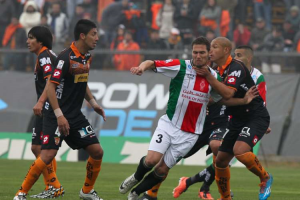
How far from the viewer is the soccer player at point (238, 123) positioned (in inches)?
387

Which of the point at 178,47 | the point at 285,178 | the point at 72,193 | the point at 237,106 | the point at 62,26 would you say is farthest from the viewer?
the point at 62,26

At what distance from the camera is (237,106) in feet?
33.3

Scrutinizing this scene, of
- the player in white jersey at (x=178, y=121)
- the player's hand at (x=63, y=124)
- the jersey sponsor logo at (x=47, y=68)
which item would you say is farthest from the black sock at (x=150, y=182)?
the jersey sponsor logo at (x=47, y=68)

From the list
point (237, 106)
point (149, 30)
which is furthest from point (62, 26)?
point (237, 106)

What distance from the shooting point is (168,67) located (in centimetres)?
937

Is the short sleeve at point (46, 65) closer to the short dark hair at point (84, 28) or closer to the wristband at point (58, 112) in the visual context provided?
the short dark hair at point (84, 28)

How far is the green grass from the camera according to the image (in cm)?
1144

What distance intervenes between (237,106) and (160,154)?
147 cm

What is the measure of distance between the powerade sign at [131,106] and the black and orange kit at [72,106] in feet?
34.2

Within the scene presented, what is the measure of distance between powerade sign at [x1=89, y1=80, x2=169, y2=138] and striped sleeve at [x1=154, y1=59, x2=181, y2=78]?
1074 centimetres

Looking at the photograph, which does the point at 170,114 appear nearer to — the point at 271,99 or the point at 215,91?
the point at 215,91

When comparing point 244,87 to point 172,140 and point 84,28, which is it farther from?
point 84,28

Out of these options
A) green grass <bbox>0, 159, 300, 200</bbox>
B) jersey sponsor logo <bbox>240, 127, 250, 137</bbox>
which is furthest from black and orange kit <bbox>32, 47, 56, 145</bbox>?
jersey sponsor logo <bbox>240, 127, 250, 137</bbox>

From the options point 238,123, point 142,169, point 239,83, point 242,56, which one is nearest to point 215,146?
point 238,123
